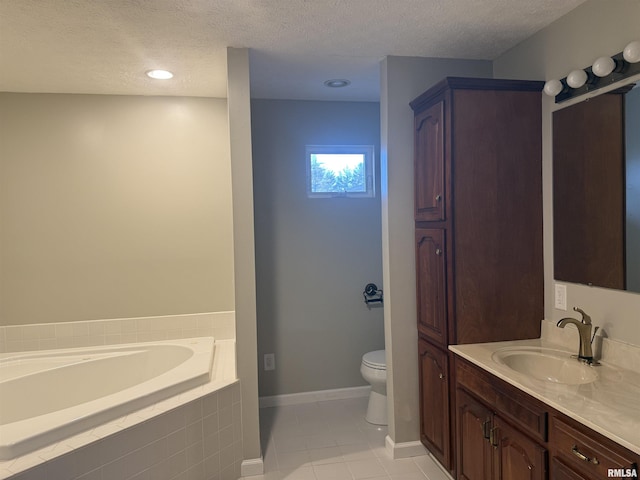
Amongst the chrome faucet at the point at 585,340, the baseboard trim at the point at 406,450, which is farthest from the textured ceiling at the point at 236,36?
the baseboard trim at the point at 406,450

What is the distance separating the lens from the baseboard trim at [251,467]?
247 centimetres

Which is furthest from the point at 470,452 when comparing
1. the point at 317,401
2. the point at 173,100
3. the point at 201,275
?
the point at 173,100

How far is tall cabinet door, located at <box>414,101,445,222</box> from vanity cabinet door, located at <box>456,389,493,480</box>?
928 mm

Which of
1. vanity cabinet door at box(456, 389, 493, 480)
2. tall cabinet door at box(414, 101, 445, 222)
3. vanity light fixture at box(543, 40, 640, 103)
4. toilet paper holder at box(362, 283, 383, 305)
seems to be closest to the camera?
vanity light fixture at box(543, 40, 640, 103)

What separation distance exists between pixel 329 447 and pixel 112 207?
2.28 m

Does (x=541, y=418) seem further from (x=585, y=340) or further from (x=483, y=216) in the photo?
(x=483, y=216)

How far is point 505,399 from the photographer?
1.77m

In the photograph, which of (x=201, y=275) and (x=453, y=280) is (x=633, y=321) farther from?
(x=201, y=275)

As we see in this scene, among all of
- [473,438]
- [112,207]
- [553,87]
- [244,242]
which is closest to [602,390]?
[473,438]

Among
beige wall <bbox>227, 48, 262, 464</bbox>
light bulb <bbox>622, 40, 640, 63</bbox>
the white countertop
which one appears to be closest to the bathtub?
beige wall <bbox>227, 48, 262, 464</bbox>

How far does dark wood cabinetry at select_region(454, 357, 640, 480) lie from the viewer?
1328 mm

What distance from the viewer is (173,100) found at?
3232 millimetres

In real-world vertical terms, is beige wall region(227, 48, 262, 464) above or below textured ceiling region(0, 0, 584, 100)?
below

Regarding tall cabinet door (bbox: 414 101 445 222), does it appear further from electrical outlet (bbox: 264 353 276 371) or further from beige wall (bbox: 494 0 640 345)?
electrical outlet (bbox: 264 353 276 371)
